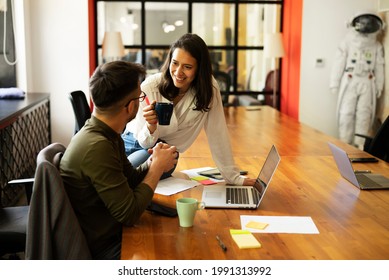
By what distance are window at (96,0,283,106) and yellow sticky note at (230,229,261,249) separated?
5278 millimetres

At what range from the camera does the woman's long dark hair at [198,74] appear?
99.7 inches

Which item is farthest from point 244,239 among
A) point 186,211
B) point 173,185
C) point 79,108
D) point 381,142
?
point 79,108

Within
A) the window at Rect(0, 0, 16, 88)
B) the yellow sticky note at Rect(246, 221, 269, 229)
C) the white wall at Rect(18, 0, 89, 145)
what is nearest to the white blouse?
the yellow sticky note at Rect(246, 221, 269, 229)

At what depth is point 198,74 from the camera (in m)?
2.57

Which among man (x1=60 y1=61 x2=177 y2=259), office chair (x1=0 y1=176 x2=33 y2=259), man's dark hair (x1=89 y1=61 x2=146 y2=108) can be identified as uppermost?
man's dark hair (x1=89 y1=61 x2=146 y2=108)

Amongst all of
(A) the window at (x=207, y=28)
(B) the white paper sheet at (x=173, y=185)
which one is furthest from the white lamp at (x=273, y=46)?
(B) the white paper sheet at (x=173, y=185)

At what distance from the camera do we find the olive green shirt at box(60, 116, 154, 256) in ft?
5.71

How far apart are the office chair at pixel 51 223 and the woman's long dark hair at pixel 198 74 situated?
98cm

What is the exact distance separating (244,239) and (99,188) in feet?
1.59

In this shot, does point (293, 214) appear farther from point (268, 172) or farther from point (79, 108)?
point (79, 108)

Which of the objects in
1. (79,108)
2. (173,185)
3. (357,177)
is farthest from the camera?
(79,108)

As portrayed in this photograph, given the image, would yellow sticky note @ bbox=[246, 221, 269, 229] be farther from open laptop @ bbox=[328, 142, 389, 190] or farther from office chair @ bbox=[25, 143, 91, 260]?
open laptop @ bbox=[328, 142, 389, 190]
